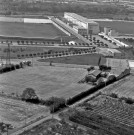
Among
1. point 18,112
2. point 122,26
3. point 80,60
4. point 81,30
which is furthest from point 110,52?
point 122,26

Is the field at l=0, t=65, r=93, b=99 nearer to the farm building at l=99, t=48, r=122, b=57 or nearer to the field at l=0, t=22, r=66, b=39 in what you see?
the farm building at l=99, t=48, r=122, b=57

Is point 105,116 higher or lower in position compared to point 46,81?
lower

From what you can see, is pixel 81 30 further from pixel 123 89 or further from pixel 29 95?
pixel 29 95

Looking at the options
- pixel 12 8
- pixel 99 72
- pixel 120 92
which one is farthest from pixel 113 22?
pixel 120 92

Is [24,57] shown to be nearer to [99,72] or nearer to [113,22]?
[99,72]

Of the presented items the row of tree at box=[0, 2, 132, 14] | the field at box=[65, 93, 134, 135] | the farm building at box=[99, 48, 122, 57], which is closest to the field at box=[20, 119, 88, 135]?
the field at box=[65, 93, 134, 135]

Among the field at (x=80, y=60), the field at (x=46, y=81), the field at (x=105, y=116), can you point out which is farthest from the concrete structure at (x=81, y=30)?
the field at (x=105, y=116)
